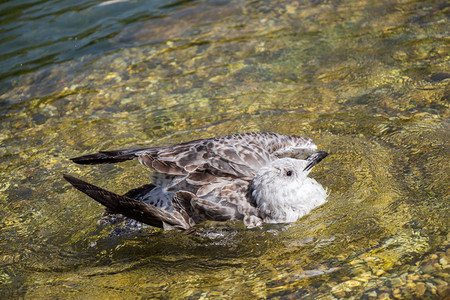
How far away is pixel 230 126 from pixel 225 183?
1.68 meters

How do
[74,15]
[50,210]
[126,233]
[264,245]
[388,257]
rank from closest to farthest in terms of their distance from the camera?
[388,257]
[264,245]
[126,233]
[50,210]
[74,15]

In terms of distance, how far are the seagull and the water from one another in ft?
0.62

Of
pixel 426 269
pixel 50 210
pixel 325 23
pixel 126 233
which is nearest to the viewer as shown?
pixel 426 269

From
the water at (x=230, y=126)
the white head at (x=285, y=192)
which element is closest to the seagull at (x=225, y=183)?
the white head at (x=285, y=192)

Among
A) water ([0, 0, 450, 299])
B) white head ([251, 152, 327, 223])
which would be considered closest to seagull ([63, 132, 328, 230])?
white head ([251, 152, 327, 223])

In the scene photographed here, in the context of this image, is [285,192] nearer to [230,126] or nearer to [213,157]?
[213,157]

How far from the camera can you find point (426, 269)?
3.54 metres

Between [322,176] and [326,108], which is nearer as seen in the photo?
[322,176]

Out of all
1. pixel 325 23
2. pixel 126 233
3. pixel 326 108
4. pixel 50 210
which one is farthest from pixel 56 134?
pixel 325 23

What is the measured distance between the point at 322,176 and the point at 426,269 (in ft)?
5.95

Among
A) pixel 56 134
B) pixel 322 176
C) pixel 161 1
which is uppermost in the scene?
pixel 161 1

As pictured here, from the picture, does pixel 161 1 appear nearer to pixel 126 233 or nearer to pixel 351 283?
pixel 126 233

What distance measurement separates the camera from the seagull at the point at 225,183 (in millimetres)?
4469

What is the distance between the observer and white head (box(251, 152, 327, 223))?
459 cm
